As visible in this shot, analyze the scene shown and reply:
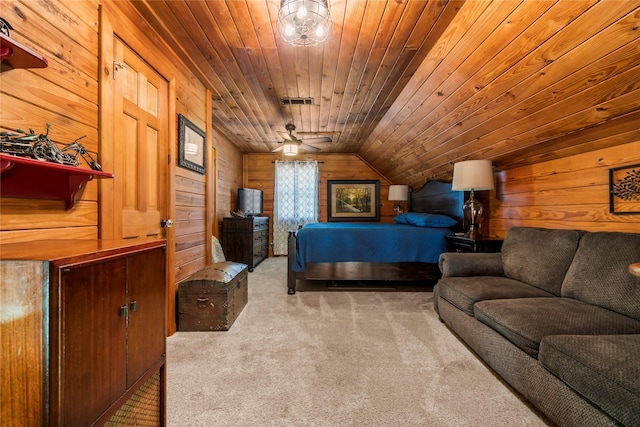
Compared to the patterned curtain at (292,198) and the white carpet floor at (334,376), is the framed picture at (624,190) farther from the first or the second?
the patterned curtain at (292,198)

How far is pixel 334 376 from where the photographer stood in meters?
1.72

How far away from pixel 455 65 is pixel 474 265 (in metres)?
1.64

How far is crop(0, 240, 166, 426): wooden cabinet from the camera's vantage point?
0.70 metres

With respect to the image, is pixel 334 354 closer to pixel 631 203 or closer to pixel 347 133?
pixel 631 203

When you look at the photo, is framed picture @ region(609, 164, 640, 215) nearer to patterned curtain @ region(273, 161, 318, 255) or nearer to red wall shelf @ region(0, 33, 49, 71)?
red wall shelf @ region(0, 33, 49, 71)

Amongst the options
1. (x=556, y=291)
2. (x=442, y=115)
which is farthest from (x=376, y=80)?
(x=556, y=291)

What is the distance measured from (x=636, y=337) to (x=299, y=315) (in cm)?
221

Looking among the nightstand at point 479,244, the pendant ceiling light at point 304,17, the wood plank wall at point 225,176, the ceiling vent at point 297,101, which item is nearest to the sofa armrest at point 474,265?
the nightstand at point 479,244

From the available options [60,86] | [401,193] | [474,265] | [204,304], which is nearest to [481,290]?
[474,265]

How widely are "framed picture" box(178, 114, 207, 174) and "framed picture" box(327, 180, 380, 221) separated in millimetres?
3639

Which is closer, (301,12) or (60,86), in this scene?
(60,86)

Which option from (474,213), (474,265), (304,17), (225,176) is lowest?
(474,265)

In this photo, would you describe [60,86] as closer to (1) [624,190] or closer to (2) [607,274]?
(2) [607,274]

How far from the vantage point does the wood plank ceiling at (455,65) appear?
60.3 inches
